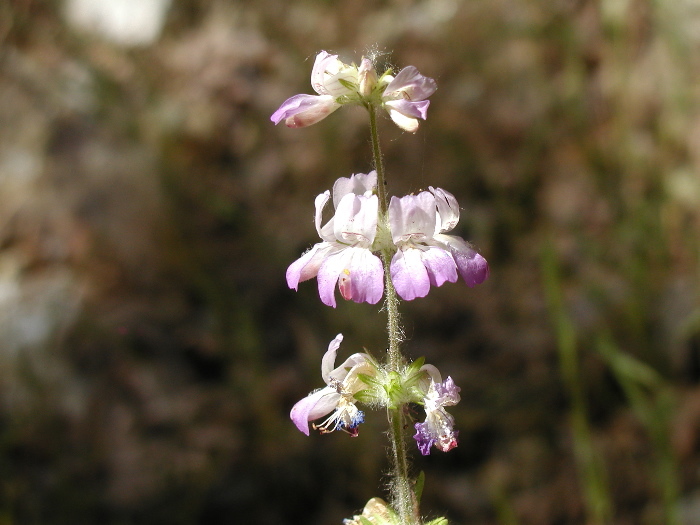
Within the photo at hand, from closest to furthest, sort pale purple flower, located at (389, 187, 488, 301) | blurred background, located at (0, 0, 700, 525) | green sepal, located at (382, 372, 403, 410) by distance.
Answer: pale purple flower, located at (389, 187, 488, 301) → green sepal, located at (382, 372, 403, 410) → blurred background, located at (0, 0, 700, 525)

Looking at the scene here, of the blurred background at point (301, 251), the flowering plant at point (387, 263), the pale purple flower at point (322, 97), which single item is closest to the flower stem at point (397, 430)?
the flowering plant at point (387, 263)

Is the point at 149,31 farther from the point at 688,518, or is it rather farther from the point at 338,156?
the point at 688,518

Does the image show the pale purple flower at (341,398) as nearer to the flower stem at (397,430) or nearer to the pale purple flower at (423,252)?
the flower stem at (397,430)

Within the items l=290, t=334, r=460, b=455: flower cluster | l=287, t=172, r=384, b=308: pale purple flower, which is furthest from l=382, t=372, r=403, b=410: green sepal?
l=287, t=172, r=384, b=308: pale purple flower

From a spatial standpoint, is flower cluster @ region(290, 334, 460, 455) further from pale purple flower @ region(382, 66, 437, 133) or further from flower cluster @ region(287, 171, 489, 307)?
pale purple flower @ region(382, 66, 437, 133)

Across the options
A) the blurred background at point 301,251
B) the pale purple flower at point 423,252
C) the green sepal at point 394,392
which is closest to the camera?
the pale purple flower at point 423,252

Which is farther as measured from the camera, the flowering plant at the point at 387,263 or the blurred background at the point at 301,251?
the blurred background at the point at 301,251

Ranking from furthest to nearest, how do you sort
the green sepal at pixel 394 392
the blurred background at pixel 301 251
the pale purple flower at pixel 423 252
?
the blurred background at pixel 301 251, the green sepal at pixel 394 392, the pale purple flower at pixel 423 252
